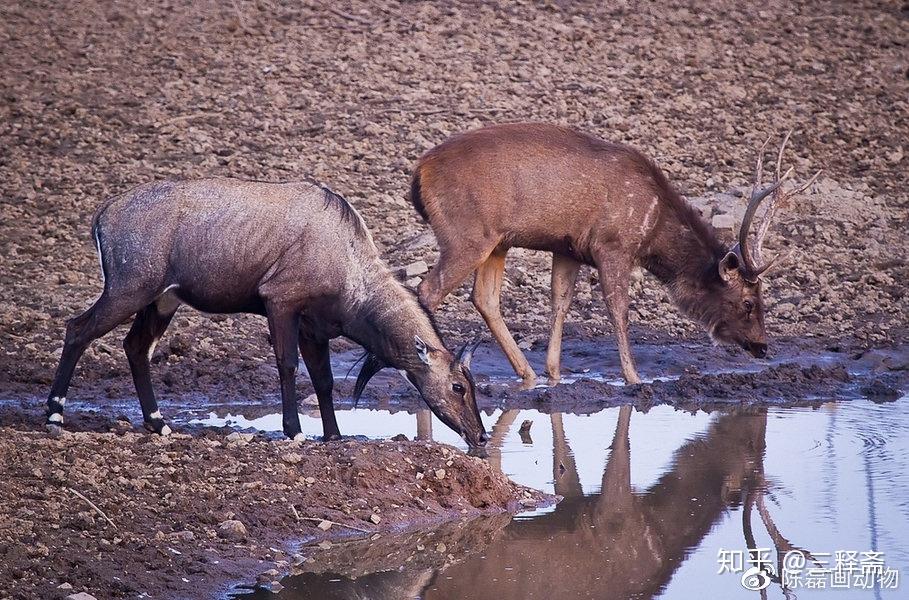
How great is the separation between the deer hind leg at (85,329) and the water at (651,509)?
4.53ft

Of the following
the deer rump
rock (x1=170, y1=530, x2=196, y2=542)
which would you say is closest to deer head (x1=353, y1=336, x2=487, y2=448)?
the deer rump

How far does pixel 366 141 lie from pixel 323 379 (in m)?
7.59

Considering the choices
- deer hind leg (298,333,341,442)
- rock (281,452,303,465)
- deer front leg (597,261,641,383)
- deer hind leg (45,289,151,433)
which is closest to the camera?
rock (281,452,303,465)

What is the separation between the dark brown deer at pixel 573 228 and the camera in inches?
472

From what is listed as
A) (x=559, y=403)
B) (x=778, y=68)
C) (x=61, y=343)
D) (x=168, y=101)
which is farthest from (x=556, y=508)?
(x=778, y=68)

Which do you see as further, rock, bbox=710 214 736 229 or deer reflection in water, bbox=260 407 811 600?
rock, bbox=710 214 736 229

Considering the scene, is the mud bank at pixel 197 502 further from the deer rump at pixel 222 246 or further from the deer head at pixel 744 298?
the deer head at pixel 744 298

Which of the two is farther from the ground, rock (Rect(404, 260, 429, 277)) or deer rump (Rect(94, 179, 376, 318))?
deer rump (Rect(94, 179, 376, 318))

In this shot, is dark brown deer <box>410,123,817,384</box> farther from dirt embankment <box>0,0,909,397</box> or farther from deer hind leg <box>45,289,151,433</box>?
deer hind leg <box>45,289,151,433</box>

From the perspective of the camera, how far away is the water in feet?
23.9

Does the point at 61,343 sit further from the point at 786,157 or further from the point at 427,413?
the point at 786,157

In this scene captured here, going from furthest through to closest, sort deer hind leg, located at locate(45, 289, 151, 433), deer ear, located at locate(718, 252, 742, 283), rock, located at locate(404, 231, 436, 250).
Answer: rock, located at locate(404, 231, 436, 250)
deer ear, located at locate(718, 252, 742, 283)
deer hind leg, located at locate(45, 289, 151, 433)

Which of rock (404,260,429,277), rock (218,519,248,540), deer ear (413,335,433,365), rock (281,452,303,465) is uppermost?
deer ear (413,335,433,365)

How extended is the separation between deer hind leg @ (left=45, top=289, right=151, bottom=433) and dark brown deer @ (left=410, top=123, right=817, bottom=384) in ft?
9.90
